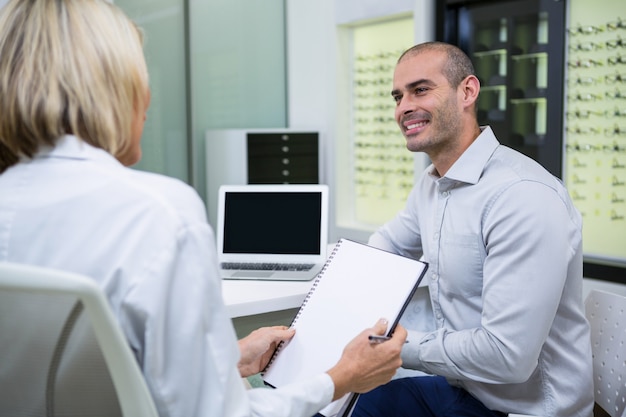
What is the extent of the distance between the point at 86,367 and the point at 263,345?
675mm

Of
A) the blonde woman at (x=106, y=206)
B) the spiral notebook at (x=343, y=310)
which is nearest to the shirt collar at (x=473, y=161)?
the spiral notebook at (x=343, y=310)

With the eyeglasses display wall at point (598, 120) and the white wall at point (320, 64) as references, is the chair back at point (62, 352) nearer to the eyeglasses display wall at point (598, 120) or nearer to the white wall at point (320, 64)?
the eyeglasses display wall at point (598, 120)

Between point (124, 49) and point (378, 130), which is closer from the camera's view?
point (124, 49)

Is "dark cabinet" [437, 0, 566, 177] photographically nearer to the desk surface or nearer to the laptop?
the laptop

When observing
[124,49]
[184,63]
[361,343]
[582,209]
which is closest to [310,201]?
[361,343]

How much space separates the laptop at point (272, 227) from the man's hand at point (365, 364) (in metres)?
1.14

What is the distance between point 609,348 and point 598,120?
2.44 meters

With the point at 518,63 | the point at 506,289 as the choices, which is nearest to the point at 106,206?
the point at 506,289

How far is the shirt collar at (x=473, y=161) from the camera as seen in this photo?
169 cm

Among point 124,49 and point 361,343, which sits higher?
Result: point 124,49

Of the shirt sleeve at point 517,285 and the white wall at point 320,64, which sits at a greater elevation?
the white wall at point 320,64

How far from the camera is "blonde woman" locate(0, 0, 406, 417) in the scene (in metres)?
0.81

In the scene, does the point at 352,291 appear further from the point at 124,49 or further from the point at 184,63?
the point at 184,63

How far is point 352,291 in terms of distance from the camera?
151 cm
